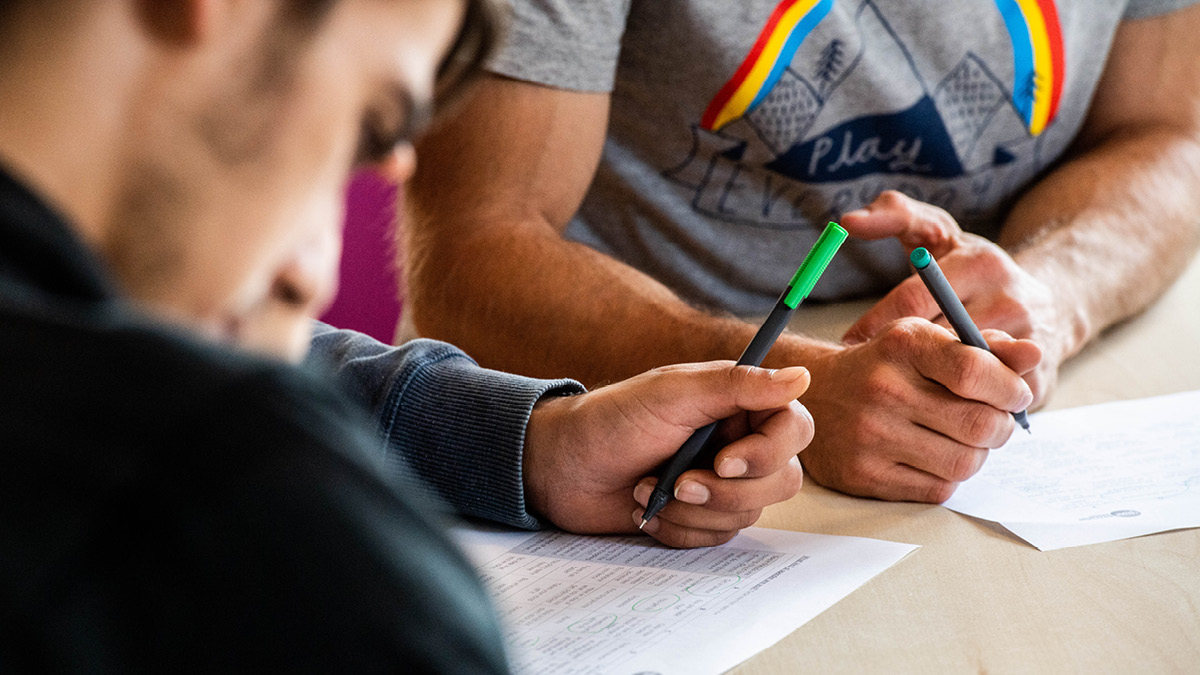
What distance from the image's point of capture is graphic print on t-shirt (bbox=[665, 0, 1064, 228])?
1151mm

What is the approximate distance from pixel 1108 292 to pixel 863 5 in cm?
41

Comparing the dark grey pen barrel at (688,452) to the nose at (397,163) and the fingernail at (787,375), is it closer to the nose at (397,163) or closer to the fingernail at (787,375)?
the fingernail at (787,375)

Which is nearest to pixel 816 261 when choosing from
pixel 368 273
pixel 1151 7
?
pixel 1151 7

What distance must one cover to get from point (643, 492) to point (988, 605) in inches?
8.5

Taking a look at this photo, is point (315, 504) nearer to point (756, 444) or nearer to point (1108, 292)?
point (756, 444)

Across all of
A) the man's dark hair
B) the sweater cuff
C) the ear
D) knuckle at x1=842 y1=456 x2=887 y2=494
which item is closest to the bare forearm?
knuckle at x1=842 y1=456 x2=887 y2=494

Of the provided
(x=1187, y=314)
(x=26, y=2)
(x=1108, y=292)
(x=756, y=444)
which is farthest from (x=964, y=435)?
(x=26, y=2)

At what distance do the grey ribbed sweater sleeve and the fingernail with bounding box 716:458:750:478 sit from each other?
0.13 meters

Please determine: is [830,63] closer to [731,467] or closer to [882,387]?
[882,387]

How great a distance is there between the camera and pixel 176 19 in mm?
272

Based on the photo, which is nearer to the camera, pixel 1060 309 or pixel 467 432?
pixel 467 432

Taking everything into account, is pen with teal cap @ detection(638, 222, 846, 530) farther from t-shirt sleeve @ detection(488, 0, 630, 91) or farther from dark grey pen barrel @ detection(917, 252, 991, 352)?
t-shirt sleeve @ detection(488, 0, 630, 91)

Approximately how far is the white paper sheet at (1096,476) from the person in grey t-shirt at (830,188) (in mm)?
44

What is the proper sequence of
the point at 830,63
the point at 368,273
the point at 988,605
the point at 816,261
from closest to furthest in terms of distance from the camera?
1. the point at 988,605
2. the point at 816,261
3. the point at 830,63
4. the point at 368,273
